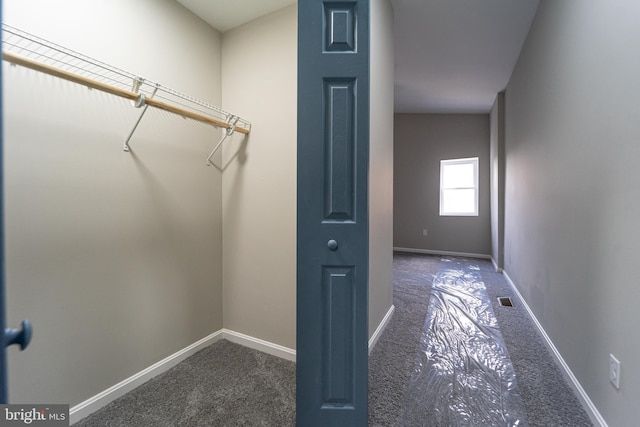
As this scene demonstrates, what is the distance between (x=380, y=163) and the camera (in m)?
2.29

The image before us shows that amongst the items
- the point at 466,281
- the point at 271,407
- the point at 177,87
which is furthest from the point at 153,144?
the point at 466,281

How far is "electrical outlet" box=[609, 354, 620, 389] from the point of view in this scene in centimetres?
127

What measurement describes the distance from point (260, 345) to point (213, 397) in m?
0.53

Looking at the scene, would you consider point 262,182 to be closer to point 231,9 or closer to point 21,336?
point 231,9

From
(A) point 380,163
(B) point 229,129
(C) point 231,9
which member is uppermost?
(C) point 231,9

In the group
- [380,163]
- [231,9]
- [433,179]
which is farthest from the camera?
[433,179]

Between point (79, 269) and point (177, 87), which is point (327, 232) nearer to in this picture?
point (79, 269)

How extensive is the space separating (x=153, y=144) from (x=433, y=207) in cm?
545

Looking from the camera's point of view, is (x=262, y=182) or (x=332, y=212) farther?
(x=262, y=182)

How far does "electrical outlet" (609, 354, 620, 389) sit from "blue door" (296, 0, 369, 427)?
1.08 meters

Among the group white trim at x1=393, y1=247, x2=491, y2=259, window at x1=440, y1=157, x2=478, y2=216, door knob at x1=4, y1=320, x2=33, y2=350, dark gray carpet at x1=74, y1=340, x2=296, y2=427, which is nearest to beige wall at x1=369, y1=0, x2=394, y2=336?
dark gray carpet at x1=74, y1=340, x2=296, y2=427

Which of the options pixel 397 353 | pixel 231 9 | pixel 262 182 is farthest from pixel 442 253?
pixel 231 9

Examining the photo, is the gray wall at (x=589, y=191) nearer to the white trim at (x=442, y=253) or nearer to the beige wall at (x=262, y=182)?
the beige wall at (x=262, y=182)

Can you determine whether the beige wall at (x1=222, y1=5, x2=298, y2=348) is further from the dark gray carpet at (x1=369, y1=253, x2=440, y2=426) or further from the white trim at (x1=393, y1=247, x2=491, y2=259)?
the white trim at (x1=393, y1=247, x2=491, y2=259)
